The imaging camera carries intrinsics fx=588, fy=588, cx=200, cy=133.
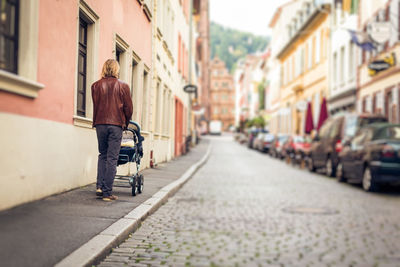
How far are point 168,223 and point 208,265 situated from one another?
2744mm

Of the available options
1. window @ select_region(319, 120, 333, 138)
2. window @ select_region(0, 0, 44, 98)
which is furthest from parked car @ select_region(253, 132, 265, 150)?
window @ select_region(0, 0, 44, 98)

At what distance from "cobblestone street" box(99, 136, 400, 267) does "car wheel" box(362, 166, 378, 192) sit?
595 mm

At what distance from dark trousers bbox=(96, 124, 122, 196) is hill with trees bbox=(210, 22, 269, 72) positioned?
146058mm

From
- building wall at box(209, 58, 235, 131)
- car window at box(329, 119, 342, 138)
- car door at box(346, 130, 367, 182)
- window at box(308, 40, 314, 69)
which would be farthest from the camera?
building wall at box(209, 58, 235, 131)

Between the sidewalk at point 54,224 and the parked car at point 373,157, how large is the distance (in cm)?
713

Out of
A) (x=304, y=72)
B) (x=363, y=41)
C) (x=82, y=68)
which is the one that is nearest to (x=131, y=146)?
(x=82, y=68)

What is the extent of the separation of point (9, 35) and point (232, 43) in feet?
506

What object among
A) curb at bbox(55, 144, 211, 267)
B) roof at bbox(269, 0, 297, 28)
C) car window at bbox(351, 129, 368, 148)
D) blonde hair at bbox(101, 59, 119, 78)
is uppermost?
roof at bbox(269, 0, 297, 28)

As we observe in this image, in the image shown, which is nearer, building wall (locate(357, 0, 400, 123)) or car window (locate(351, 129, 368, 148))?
car window (locate(351, 129, 368, 148))

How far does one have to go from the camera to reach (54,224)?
6223 millimetres

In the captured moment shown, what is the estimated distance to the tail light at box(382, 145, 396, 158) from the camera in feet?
46.3

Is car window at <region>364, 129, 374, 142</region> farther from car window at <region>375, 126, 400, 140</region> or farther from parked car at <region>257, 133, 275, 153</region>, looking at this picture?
parked car at <region>257, 133, 275, 153</region>

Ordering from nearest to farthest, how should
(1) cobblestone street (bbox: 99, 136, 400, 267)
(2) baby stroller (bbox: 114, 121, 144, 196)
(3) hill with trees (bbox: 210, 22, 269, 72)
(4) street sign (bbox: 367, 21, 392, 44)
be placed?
(1) cobblestone street (bbox: 99, 136, 400, 267) → (2) baby stroller (bbox: 114, 121, 144, 196) → (4) street sign (bbox: 367, 21, 392, 44) → (3) hill with trees (bbox: 210, 22, 269, 72)

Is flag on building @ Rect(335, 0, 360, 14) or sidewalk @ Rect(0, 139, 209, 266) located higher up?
flag on building @ Rect(335, 0, 360, 14)
